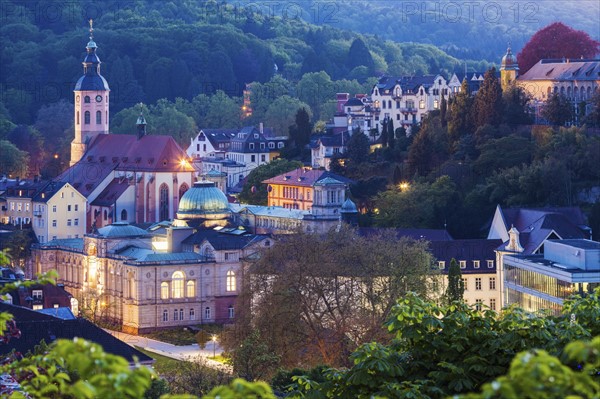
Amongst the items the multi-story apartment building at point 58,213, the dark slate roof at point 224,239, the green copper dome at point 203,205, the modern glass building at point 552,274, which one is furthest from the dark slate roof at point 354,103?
the modern glass building at point 552,274

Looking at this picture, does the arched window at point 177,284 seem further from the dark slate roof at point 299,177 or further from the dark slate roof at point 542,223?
the dark slate roof at point 299,177

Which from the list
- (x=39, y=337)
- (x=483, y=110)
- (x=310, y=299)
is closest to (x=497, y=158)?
(x=483, y=110)

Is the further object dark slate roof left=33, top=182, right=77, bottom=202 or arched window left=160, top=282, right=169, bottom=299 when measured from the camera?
dark slate roof left=33, top=182, right=77, bottom=202

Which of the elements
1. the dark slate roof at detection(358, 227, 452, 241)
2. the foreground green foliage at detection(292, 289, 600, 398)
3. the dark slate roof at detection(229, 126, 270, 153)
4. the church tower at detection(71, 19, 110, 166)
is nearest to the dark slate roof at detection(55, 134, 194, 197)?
the church tower at detection(71, 19, 110, 166)

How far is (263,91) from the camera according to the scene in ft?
613

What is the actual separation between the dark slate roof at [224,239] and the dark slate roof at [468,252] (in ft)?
35.1

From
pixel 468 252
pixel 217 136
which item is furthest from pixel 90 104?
pixel 468 252

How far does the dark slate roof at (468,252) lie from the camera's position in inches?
3376

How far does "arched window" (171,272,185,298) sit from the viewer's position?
9106cm

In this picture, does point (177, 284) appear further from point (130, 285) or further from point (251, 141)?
point (251, 141)

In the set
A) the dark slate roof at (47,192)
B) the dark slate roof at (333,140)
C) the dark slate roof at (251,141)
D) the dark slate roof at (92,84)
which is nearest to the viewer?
the dark slate roof at (47,192)

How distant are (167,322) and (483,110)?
2512 centimetres

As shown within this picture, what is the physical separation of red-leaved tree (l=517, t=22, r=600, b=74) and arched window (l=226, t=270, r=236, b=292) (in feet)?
116

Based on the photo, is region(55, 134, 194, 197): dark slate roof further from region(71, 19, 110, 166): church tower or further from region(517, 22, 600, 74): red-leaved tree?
region(517, 22, 600, 74): red-leaved tree
